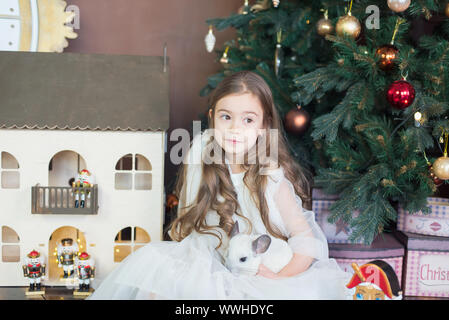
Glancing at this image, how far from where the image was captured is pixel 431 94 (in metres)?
1.58

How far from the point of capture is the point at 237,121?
1526 mm

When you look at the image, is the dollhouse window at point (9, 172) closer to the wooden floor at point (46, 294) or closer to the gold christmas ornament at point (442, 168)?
the wooden floor at point (46, 294)

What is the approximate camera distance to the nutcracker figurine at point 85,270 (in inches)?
66.1

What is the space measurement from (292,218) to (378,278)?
0.36 metres

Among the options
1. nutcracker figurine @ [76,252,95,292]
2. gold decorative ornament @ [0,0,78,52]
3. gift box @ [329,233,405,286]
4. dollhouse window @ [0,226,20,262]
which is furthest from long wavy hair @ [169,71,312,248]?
gold decorative ornament @ [0,0,78,52]

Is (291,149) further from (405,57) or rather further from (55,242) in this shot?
(55,242)

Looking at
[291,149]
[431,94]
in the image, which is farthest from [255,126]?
[431,94]

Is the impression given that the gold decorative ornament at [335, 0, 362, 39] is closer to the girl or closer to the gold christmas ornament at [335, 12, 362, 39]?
the gold christmas ornament at [335, 12, 362, 39]

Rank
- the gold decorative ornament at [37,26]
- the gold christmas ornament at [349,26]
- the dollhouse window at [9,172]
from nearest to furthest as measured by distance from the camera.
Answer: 1. the gold christmas ornament at [349,26]
2. the dollhouse window at [9,172]
3. the gold decorative ornament at [37,26]

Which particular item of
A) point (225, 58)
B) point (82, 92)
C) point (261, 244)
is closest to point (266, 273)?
point (261, 244)

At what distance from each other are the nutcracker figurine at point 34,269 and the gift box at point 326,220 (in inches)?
44.1

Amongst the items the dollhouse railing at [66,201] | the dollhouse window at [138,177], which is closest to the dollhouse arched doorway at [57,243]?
the dollhouse railing at [66,201]
